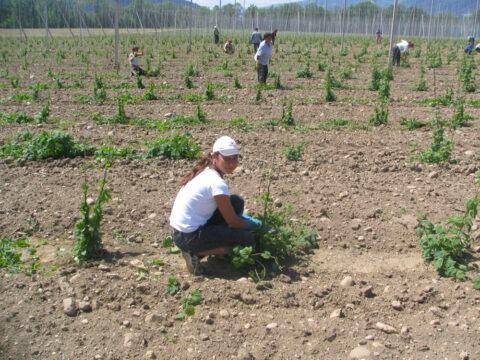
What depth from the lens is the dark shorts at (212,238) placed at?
3.75 metres

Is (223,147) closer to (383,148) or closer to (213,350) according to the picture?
(213,350)

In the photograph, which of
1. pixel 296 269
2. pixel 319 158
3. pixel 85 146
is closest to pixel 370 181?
pixel 319 158

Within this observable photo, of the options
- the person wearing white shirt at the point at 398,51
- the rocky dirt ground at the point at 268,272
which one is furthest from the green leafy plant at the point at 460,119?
the person wearing white shirt at the point at 398,51

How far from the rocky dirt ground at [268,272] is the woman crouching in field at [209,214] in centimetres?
24

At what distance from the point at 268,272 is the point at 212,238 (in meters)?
0.55

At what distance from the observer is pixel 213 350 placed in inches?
118

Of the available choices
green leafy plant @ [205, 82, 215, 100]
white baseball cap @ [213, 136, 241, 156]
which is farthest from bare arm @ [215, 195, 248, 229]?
green leafy plant @ [205, 82, 215, 100]

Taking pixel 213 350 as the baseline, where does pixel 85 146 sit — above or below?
above

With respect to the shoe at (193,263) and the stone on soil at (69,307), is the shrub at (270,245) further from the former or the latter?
the stone on soil at (69,307)

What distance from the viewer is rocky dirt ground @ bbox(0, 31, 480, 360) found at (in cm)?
305

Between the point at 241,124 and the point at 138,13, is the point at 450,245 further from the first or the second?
the point at 138,13

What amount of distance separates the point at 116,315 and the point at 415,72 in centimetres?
1463

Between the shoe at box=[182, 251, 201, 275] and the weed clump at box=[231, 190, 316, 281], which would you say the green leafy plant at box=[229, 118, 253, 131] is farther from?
the shoe at box=[182, 251, 201, 275]

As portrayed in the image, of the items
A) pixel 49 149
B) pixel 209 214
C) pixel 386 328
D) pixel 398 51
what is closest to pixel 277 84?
pixel 49 149
